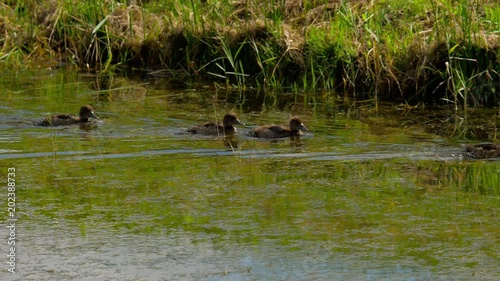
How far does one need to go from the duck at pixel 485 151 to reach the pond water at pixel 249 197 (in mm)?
103

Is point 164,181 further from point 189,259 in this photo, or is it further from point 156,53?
point 156,53

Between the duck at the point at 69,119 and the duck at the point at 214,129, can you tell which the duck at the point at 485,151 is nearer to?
the duck at the point at 214,129

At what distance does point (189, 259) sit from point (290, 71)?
21.7 ft

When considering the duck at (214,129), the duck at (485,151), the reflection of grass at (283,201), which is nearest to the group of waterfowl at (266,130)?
the duck at (214,129)

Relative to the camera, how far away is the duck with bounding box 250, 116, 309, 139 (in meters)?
10.0

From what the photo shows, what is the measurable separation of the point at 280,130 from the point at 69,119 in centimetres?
215

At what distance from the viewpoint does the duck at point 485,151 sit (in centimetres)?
877

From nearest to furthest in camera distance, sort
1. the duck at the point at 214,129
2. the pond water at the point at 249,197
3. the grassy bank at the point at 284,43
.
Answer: the pond water at the point at 249,197 < the duck at the point at 214,129 < the grassy bank at the point at 284,43

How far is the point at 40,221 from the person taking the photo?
6875 millimetres

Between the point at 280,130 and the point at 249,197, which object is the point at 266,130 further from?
the point at 249,197

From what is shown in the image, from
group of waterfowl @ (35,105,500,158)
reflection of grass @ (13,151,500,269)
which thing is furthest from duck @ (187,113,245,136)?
reflection of grass @ (13,151,500,269)

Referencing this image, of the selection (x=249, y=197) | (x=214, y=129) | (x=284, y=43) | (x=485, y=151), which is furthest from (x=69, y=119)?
(x=485, y=151)

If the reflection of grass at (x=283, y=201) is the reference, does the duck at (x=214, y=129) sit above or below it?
above

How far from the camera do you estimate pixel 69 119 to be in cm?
1058
